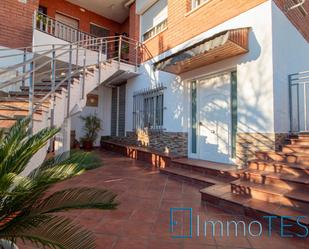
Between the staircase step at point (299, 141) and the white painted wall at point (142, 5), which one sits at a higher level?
the white painted wall at point (142, 5)

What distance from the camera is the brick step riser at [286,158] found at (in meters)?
4.00

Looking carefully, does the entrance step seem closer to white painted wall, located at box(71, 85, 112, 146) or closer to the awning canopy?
the awning canopy

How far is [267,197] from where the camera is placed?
3.44 m

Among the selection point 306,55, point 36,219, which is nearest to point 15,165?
point 36,219

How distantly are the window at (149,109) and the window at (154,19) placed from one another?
258 centimetres

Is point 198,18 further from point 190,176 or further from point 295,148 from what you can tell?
point 190,176

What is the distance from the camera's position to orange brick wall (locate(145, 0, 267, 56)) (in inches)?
222

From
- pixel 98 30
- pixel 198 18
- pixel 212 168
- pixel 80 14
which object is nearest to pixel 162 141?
pixel 212 168

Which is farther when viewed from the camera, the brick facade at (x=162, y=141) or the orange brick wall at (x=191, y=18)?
the brick facade at (x=162, y=141)

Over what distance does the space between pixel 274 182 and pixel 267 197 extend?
431mm

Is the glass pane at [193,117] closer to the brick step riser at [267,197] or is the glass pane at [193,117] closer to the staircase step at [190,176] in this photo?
the staircase step at [190,176]

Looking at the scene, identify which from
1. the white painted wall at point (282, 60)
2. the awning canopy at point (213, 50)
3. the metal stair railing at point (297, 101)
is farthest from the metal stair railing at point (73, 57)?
the metal stair railing at point (297, 101)

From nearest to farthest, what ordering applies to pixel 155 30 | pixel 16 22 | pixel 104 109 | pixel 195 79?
pixel 195 79, pixel 16 22, pixel 155 30, pixel 104 109

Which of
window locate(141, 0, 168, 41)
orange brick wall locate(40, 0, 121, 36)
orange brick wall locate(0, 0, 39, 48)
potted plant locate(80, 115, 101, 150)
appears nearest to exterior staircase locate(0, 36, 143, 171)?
orange brick wall locate(0, 0, 39, 48)
